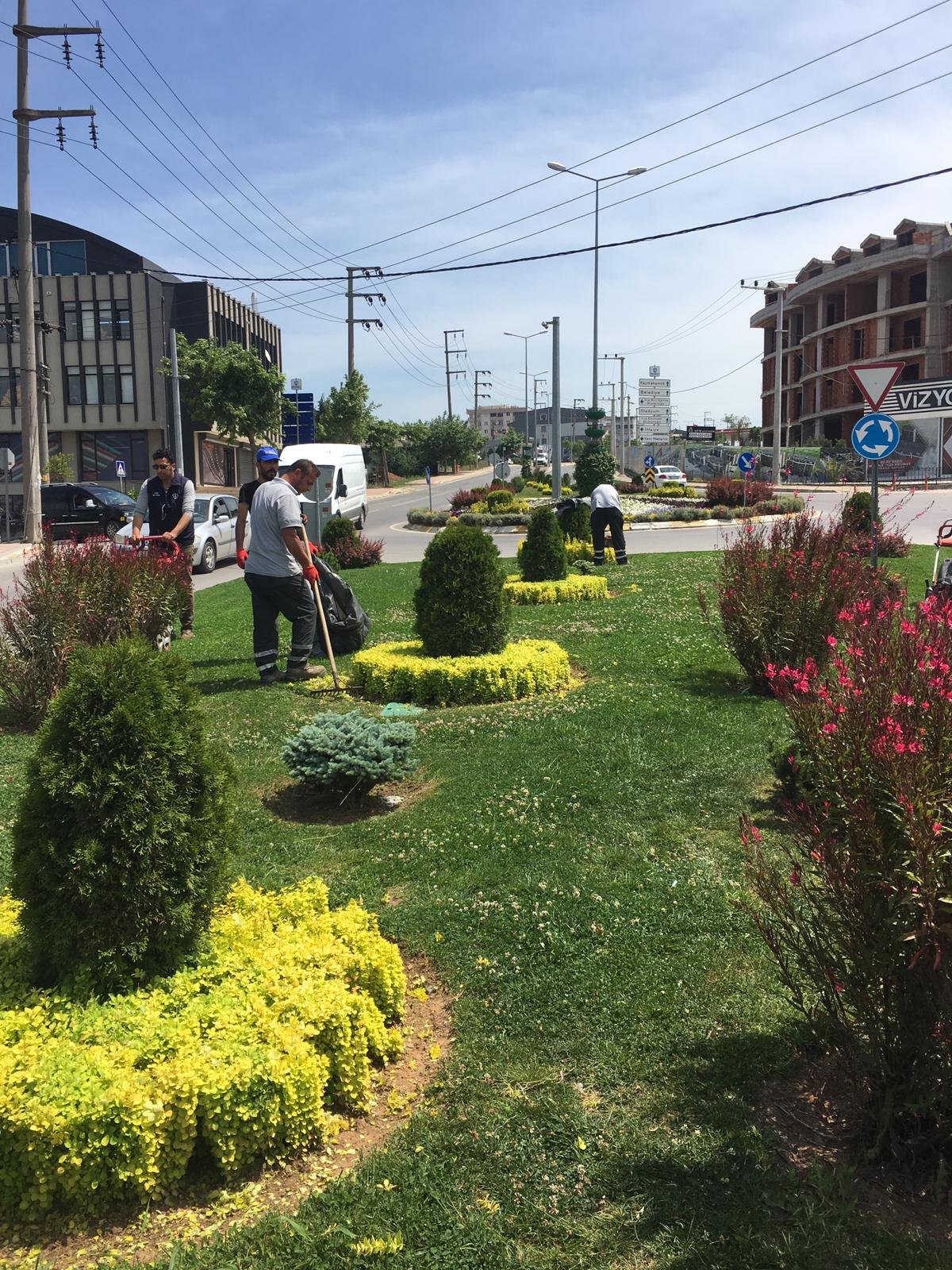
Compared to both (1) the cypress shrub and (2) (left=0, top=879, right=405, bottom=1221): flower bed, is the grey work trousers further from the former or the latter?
(1) the cypress shrub

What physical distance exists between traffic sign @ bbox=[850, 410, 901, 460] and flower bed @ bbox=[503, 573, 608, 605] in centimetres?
395

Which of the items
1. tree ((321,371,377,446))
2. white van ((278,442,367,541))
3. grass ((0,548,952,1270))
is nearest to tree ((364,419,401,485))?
tree ((321,371,377,446))

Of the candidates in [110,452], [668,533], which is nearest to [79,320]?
[110,452]

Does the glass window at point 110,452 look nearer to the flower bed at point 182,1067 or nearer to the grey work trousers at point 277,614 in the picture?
the grey work trousers at point 277,614

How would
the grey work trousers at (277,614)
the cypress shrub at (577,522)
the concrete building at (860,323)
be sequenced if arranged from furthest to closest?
1. the concrete building at (860,323)
2. the cypress shrub at (577,522)
3. the grey work trousers at (277,614)

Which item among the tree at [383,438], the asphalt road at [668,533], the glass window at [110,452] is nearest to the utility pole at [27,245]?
the asphalt road at [668,533]

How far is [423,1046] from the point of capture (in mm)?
3529

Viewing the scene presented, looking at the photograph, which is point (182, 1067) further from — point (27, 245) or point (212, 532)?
point (27, 245)

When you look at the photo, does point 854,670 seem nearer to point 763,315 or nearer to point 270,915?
point 270,915

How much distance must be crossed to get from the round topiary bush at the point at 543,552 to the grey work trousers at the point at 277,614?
5.69 m

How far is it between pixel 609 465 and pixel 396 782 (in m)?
26.7

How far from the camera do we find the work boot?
857 centimetres

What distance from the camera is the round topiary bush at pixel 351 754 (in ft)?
18.4

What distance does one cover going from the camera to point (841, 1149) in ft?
9.55
